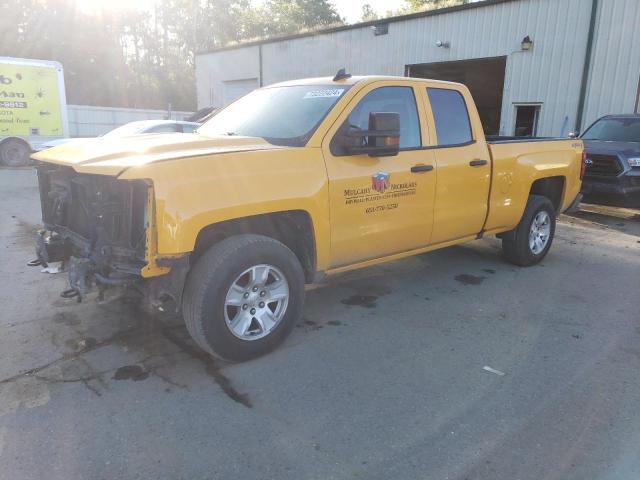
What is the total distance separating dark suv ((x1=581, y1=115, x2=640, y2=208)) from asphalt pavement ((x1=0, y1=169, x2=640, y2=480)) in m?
4.57

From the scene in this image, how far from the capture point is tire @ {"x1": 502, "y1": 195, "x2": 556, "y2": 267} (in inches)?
240

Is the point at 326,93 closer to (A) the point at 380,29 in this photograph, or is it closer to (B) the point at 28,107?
(A) the point at 380,29

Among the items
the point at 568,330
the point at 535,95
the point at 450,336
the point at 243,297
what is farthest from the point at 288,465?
the point at 535,95

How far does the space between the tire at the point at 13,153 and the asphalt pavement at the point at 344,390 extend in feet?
45.3

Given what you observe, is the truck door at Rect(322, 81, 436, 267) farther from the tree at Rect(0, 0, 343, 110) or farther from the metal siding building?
the tree at Rect(0, 0, 343, 110)

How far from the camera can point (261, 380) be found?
3498mm

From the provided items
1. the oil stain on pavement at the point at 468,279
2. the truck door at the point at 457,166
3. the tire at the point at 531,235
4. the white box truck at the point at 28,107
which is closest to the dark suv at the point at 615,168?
the tire at the point at 531,235

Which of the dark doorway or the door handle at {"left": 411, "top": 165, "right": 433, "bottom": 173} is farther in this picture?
the dark doorway

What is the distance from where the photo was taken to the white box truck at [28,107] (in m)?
16.7

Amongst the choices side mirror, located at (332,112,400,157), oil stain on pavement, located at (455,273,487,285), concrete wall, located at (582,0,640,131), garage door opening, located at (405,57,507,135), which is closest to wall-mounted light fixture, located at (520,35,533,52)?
garage door opening, located at (405,57,507,135)

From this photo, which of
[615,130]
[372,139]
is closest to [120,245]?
[372,139]

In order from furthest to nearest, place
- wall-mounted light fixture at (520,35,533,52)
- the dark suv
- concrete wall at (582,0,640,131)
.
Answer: wall-mounted light fixture at (520,35,533,52), concrete wall at (582,0,640,131), the dark suv

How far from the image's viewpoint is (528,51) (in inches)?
563

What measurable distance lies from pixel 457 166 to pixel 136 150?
293 centimetres
